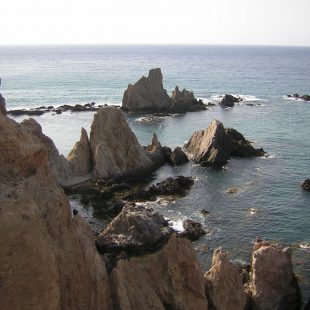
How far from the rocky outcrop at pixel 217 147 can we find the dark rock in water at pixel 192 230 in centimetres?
2388

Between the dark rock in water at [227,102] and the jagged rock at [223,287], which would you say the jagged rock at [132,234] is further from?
the dark rock in water at [227,102]

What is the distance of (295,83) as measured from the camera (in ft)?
601

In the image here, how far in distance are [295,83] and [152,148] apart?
122 meters

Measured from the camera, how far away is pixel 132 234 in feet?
144

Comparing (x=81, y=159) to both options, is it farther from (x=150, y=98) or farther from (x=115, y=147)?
(x=150, y=98)

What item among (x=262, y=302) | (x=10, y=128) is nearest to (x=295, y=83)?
(x=262, y=302)

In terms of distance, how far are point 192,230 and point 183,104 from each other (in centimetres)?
7440

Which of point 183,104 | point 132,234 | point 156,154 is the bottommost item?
point 132,234

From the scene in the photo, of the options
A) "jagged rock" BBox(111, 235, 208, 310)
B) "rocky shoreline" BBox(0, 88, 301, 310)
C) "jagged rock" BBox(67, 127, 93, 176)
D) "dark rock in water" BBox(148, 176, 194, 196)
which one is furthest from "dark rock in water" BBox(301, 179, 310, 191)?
"jagged rock" BBox(111, 235, 208, 310)

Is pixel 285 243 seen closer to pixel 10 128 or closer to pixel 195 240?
pixel 195 240

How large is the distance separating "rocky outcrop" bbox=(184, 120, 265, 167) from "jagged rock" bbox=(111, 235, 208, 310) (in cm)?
4543

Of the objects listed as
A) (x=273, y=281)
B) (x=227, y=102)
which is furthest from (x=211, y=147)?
(x=227, y=102)

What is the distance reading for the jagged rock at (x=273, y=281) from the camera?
33594mm

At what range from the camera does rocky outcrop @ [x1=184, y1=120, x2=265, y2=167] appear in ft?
241
